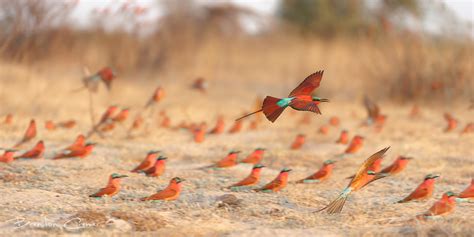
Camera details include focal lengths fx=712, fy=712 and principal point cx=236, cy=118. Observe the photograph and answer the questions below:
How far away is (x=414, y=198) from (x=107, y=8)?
6.27 m

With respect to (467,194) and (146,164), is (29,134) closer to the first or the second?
(146,164)

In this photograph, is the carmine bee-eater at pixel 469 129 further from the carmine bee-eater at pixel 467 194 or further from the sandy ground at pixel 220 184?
the carmine bee-eater at pixel 467 194

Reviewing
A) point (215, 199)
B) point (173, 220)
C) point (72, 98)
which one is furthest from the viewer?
point (72, 98)

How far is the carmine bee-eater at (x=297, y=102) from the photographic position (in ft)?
11.6

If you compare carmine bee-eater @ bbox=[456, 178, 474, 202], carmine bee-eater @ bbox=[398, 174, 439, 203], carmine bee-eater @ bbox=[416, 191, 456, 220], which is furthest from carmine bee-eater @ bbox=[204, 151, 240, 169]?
carmine bee-eater @ bbox=[416, 191, 456, 220]

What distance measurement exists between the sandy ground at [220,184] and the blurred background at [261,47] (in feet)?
4.21

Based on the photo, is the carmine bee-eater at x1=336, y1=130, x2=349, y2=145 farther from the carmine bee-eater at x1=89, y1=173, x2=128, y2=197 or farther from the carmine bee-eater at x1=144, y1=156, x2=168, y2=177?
the carmine bee-eater at x1=89, y1=173, x2=128, y2=197

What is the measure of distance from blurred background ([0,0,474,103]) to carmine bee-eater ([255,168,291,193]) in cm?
375

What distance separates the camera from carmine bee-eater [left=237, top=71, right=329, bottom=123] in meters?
3.55

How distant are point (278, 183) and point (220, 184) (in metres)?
0.64

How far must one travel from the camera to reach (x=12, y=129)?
25.3 ft

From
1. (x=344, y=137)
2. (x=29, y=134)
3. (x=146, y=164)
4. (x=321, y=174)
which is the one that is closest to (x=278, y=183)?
(x=321, y=174)

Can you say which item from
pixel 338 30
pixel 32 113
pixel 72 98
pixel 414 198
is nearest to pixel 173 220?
pixel 414 198

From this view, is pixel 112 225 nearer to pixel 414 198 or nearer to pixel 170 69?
pixel 414 198
